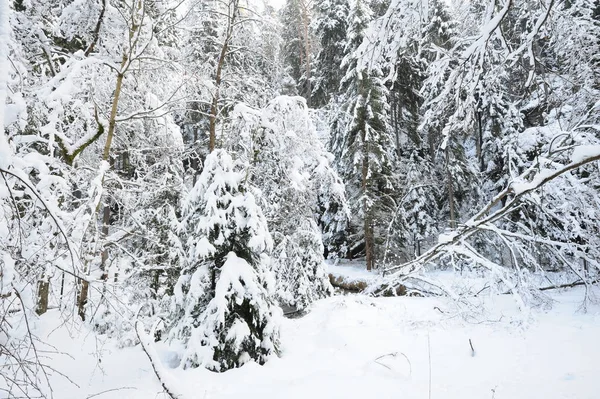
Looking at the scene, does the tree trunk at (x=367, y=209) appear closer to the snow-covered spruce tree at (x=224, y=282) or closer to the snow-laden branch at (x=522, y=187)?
the snow-covered spruce tree at (x=224, y=282)

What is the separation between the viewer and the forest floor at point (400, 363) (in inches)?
155

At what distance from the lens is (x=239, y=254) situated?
18.4 feet

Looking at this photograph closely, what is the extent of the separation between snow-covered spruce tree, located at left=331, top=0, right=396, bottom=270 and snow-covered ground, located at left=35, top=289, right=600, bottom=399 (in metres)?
9.41

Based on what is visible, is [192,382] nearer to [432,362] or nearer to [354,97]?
[432,362]

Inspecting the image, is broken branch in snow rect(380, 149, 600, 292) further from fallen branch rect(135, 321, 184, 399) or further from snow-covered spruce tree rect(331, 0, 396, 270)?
snow-covered spruce tree rect(331, 0, 396, 270)

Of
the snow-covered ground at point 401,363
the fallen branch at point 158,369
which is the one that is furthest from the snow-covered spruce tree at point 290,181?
the fallen branch at point 158,369

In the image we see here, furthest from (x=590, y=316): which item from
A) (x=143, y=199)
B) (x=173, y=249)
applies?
(x=143, y=199)

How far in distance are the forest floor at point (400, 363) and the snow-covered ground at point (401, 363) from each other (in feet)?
0.04

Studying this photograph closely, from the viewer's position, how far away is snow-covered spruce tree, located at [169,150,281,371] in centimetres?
500

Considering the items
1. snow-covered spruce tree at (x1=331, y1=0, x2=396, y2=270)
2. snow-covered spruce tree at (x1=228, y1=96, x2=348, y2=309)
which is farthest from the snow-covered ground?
snow-covered spruce tree at (x1=331, y1=0, x2=396, y2=270)

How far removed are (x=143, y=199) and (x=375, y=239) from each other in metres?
11.7

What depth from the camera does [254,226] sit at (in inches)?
214

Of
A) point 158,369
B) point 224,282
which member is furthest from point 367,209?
point 158,369

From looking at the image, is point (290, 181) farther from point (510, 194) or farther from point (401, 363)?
point (510, 194)
